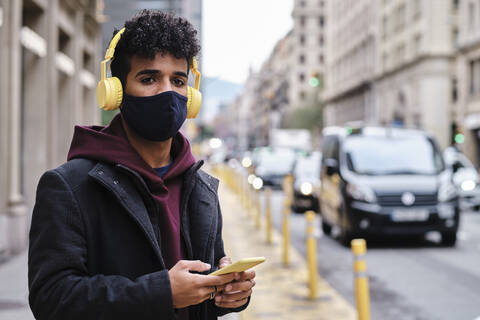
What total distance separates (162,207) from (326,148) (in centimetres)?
1182

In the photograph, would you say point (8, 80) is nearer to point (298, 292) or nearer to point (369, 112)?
point (298, 292)

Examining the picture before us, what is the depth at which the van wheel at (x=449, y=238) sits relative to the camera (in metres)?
11.3

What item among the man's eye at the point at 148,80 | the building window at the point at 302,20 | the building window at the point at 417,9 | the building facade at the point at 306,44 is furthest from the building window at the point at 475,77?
the building window at the point at 302,20

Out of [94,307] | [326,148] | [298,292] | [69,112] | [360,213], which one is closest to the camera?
[94,307]

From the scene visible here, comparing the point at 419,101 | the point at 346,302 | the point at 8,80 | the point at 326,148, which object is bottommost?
the point at 346,302

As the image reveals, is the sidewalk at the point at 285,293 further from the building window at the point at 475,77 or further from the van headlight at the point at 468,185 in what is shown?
the building window at the point at 475,77

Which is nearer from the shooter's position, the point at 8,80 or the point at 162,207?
the point at 162,207

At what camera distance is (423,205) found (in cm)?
1109

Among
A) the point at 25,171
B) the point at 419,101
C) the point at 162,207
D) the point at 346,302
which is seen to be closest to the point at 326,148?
the point at 25,171

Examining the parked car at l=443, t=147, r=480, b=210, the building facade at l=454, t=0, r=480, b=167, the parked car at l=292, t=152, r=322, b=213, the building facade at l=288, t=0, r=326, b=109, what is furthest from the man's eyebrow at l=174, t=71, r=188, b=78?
the building facade at l=288, t=0, r=326, b=109

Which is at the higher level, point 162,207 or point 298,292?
point 162,207

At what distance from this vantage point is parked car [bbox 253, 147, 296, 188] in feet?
93.8

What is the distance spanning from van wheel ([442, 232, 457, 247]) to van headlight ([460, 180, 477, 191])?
8643 mm

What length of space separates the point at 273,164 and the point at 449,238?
17976 mm
